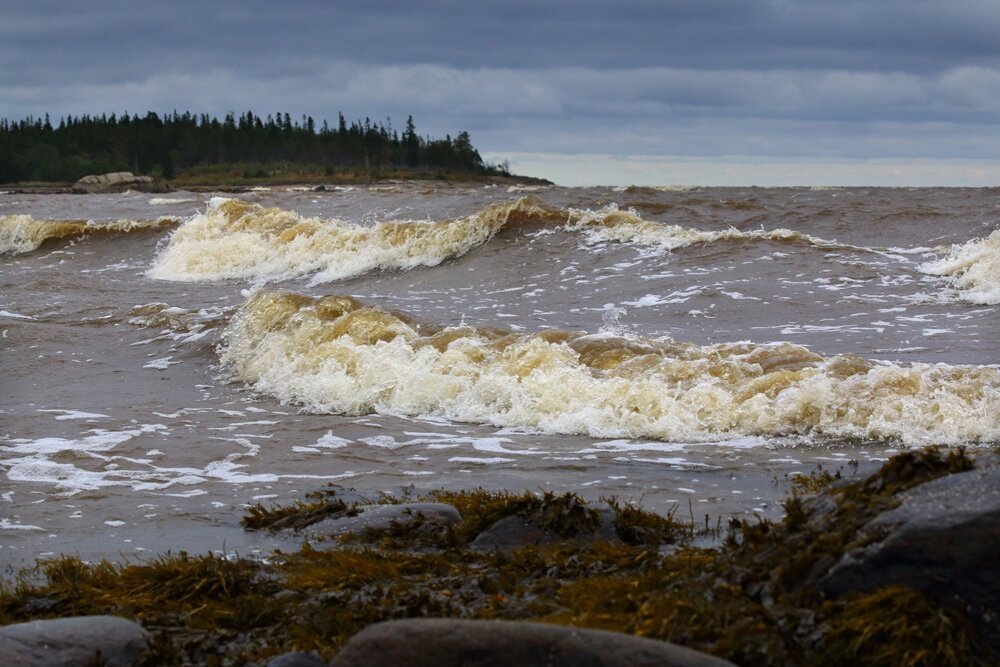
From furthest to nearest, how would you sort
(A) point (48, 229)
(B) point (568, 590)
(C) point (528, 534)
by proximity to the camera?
(A) point (48, 229), (C) point (528, 534), (B) point (568, 590)

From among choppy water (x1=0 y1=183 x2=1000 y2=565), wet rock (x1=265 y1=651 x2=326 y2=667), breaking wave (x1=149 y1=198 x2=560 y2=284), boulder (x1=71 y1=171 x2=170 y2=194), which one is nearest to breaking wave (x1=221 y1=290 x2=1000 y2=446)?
choppy water (x1=0 y1=183 x2=1000 y2=565)

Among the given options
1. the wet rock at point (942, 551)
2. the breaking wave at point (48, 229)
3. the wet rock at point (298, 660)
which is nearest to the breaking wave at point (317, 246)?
the breaking wave at point (48, 229)

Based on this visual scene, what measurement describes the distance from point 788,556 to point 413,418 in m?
7.35

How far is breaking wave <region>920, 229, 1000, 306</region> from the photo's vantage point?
1781 centimetres

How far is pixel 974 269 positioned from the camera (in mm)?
19125

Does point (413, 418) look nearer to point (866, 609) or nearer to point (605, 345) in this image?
point (605, 345)

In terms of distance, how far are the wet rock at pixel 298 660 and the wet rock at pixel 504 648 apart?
54 cm

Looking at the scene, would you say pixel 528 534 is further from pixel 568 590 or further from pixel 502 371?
pixel 502 371

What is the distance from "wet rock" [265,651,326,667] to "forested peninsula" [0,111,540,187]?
108384mm

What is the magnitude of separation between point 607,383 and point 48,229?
2861cm

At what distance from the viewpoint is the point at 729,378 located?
37.9 feet

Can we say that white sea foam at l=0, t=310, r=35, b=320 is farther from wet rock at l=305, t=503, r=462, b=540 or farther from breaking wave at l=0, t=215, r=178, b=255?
breaking wave at l=0, t=215, r=178, b=255

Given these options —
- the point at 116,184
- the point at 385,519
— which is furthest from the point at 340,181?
the point at 385,519


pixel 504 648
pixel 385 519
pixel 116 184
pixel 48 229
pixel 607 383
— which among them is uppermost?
pixel 116 184
